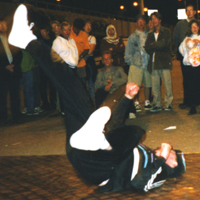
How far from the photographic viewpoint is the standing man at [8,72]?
26.4ft

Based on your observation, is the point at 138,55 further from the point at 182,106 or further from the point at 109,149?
the point at 109,149

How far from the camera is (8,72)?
8188 mm

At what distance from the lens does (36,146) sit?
20.1ft

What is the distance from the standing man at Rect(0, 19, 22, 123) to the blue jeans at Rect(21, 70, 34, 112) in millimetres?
876

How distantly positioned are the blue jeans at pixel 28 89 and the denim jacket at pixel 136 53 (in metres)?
2.41

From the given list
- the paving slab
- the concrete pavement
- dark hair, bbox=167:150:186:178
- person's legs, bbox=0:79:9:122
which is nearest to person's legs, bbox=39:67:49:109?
the concrete pavement

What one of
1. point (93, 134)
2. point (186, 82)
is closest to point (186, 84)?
point (186, 82)

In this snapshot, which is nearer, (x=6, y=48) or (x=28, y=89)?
(x=6, y=48)

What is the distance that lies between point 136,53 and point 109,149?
4963mm

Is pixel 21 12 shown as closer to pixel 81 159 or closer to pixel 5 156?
pixel 81 159

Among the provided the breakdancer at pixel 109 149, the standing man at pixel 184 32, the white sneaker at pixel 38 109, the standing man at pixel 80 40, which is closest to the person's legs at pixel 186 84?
the standing man at pixel 184 32

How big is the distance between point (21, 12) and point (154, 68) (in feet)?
15.9

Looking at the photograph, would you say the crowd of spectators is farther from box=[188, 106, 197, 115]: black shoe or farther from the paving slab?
the paving slab

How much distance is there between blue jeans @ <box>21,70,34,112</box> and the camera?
934 centimetres
